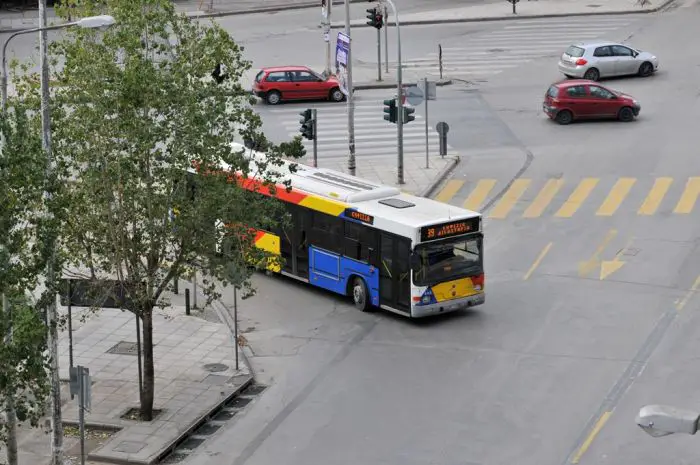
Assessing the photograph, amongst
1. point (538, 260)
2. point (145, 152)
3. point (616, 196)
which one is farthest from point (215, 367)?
point (616, 196)

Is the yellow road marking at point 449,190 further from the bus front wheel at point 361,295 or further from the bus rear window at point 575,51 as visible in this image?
the bus rear window at point 575,51

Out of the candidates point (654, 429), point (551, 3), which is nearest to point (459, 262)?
point (654, 429)

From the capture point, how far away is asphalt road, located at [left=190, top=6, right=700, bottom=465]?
25516mm

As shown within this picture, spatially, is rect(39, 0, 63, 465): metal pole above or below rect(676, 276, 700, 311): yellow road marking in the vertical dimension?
above

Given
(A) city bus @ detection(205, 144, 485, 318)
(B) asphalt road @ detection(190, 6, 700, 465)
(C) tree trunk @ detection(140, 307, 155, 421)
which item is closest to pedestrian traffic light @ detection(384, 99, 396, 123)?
(B) asphalt road @ detection(190, 6, 700, 465)

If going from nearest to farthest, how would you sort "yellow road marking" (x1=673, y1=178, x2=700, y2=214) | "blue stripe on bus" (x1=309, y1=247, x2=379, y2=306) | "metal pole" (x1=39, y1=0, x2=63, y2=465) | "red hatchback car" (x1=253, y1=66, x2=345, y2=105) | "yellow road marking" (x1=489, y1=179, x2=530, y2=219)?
"metal pole" (x1=39, y1=0, x2=63, y2=465) → "blue stripe on bus" (x1=309, y1=247, x2=379, y2=306) → "yellow road marking" (x1=673, y1=178, x2=700, y2=214) → "yellow road marking" (x1=489, y1=179, x2=530, y2=219) → "red hatchback car" (x1=253, y1=66, x2=345, y2=105)

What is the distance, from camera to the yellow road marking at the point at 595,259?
114ft

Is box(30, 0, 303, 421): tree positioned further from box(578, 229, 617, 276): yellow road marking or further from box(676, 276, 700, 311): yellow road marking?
box(578, 229, 617, 276): yellow road marking

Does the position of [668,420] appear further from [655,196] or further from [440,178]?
[440,178]

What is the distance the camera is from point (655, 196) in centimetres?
4053

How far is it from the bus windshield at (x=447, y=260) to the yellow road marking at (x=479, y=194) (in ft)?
26.9

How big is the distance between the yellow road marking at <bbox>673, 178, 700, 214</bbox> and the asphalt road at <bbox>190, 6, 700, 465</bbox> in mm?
97

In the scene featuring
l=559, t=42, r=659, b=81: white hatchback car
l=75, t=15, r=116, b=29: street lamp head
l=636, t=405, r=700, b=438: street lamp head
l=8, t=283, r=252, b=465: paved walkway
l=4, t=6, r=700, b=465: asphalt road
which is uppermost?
l=75, t=15, r=116, b=29: street lamp head

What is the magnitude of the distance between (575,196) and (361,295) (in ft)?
33.9
